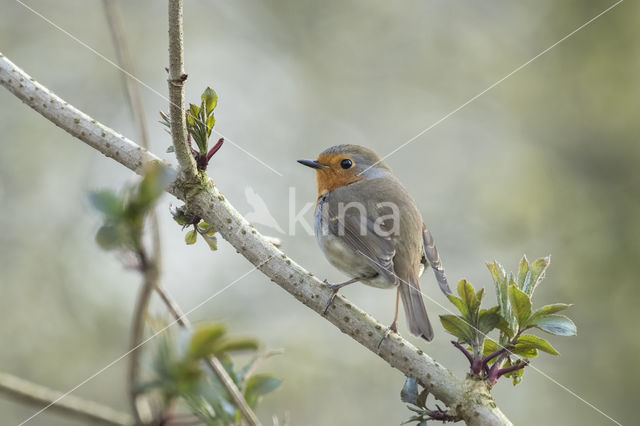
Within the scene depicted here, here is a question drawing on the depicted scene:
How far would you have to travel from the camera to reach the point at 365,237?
430 centimetres

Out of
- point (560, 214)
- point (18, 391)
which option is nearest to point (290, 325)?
point (560, 214)

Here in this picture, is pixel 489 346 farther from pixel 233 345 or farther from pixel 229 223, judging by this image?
pixel 233 345

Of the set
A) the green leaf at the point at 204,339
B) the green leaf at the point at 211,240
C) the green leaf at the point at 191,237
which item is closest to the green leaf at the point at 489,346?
the green leaf at the point at 211,240

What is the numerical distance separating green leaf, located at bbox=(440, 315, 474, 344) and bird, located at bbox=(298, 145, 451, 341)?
44.2 inches

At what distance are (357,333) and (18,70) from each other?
196 centimetres

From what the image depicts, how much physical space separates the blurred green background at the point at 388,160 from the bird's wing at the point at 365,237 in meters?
3.33

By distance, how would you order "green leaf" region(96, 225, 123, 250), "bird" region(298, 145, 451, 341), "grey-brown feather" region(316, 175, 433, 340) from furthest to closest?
1. "bird" region(298, 145, 451, 341)
2. "grey-brown feather" region(316, 175, 433, 340)
3. "green leaf" region(96, 225, 123, 250)

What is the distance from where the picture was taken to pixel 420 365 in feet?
8.47

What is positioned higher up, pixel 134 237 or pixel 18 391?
pixel 134 237

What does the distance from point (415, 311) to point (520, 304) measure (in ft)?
4.61

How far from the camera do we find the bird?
13.4 ft

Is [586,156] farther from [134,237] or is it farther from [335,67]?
[134,237]

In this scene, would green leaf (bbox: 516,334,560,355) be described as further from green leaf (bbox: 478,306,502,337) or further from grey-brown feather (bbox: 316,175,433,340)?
grey-brown feather (bbox: 316,175,433,340)

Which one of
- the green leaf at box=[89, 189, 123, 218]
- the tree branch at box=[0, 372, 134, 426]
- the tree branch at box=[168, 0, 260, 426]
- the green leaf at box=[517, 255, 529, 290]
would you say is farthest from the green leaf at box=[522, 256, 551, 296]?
the green leaf at box=[89, 189, 123, 218]
